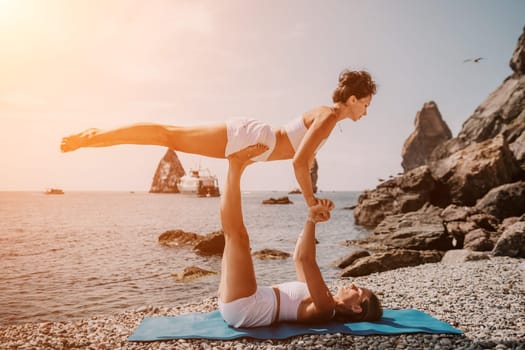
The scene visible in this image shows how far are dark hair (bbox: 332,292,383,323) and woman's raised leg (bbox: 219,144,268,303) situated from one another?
4.57 ft

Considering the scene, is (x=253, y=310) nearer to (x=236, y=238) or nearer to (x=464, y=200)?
(x=236, y=238)

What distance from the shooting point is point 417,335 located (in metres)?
4.91

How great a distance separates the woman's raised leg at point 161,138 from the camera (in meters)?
4.34

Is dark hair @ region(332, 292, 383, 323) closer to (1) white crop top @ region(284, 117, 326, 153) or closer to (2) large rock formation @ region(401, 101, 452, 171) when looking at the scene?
(1) white crop top @ region(284, 117, 326, 153)

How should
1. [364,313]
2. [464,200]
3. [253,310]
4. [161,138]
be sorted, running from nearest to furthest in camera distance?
[161,138], [253,310], [364,313], [464,200]

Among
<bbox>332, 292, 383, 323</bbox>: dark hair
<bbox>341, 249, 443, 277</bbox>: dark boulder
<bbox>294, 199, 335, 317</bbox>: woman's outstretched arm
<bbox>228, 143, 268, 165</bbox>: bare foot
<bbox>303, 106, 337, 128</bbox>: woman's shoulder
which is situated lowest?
<bbox>341, 249, 443, 277</bbox>: dark boulder

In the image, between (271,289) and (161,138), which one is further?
(271,289)

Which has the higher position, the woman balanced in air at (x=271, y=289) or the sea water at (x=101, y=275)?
the woman balanced in air at (x=271, y=289)

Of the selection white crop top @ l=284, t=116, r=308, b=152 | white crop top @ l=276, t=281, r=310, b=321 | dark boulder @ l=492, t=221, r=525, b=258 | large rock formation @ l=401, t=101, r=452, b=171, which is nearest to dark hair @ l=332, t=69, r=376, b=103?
white crop top @ l=284, t=116, r=308, b=152

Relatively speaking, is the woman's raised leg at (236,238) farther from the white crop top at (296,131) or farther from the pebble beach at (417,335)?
the pebble beach at (417,335)

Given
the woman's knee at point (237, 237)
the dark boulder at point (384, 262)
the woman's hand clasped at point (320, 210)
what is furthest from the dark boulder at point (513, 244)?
the woman's knee at point (237, 237)

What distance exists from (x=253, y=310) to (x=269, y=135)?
92.6 inches

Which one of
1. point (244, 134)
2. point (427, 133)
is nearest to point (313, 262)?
point (244, 134)

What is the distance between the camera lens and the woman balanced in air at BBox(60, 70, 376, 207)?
4.40m
